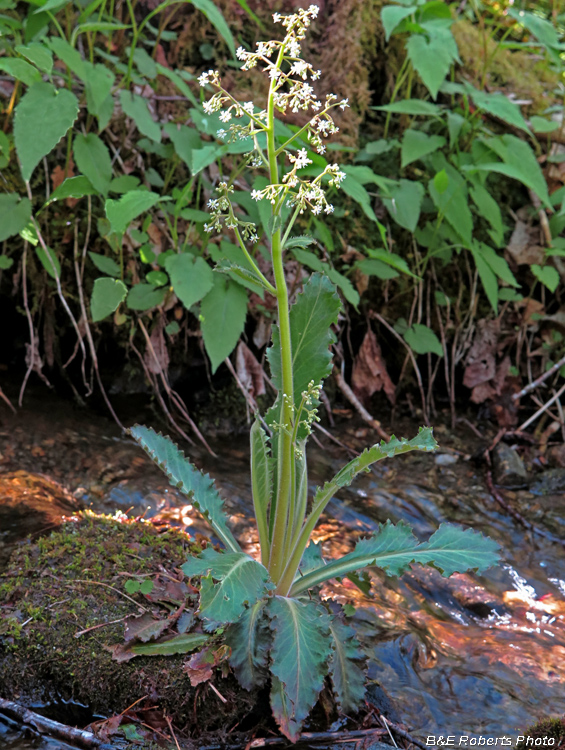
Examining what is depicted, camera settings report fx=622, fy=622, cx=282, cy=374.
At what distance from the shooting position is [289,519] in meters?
1.85

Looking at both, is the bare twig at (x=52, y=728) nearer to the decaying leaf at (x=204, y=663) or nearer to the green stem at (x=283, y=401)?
the decaying leaf at (x=204, y=663)

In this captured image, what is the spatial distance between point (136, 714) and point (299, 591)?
0.53 m

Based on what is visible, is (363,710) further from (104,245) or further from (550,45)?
(550,45)

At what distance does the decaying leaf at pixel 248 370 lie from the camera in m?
3.28

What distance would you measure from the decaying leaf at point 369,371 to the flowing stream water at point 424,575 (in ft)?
1.51

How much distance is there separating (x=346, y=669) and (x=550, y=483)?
222cm

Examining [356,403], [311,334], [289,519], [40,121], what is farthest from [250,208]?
[289,519]

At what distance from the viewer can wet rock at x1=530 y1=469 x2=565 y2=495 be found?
11.1 feet

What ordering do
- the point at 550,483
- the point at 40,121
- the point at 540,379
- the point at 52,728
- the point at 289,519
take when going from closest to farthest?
the point at 52,728 < the point at 289,519 < the point at 40,121 < the point at 550,483 < the point at 540,379

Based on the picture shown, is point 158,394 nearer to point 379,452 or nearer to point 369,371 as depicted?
point 369,371

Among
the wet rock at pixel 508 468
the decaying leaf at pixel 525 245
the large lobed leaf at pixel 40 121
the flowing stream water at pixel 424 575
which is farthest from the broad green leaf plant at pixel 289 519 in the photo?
the decaying leaf at pixel 525 245

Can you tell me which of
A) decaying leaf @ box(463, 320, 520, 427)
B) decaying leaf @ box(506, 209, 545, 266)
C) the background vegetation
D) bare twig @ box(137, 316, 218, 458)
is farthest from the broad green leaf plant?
decaying leaf @ box(506, 209, 545, 266)

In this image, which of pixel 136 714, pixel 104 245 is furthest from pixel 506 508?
pixel 104 245

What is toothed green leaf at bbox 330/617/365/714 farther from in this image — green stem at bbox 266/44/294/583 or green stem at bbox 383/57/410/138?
green stem at bbox 383/57/410/138
